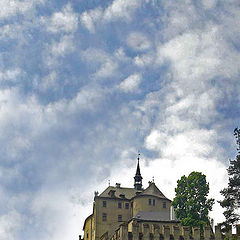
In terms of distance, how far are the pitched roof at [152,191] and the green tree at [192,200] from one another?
22.0 m

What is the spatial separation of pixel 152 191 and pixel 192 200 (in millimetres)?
26119

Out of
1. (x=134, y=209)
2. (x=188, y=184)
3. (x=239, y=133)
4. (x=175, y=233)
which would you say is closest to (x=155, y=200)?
(x=134, y=209)

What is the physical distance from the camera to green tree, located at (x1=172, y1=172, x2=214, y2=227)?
246 ft

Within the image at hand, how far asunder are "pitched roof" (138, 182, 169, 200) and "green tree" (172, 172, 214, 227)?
866 inches

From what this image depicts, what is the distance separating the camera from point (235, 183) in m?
54.6

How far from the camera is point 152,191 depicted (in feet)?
336

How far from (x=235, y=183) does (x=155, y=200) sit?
47228 mm

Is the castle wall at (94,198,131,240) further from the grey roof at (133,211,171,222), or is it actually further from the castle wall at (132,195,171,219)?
the grey roof at (133,211,171,222)

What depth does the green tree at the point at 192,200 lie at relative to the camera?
7512 centimetres

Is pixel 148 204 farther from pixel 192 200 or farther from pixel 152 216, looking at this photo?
pixel 192 200

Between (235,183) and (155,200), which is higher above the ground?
(155,200)

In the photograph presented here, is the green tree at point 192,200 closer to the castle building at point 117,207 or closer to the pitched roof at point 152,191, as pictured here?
the castle building at point 117,207

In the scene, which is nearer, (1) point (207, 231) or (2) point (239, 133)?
(2) point (239, 133)

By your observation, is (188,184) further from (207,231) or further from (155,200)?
(155,200)
